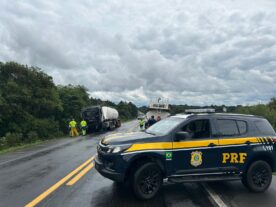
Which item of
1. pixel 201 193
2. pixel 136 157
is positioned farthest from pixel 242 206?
pixel 136 157

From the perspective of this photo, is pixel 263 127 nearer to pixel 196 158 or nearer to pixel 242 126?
pixel 242 126

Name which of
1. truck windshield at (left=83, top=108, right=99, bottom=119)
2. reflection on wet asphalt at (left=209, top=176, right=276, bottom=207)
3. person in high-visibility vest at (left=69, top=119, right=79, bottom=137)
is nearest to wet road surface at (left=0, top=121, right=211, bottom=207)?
reflection on wet asphalt at (left=209, top=176, right=276, bottom=207)

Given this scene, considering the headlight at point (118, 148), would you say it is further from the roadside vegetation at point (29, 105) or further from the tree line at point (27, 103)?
the tree line at point (27, 103)

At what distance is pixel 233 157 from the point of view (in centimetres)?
793

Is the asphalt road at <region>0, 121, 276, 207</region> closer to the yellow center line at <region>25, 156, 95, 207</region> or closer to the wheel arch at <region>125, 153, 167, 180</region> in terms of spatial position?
the yellow center line at <region>25, 156, 95, 207</region>

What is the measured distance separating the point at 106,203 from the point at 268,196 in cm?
383

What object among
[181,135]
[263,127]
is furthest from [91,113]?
[181,135]

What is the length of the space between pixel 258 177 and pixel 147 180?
2952 mm

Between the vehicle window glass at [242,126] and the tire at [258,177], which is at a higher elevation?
the vehicle window glass at [242,126]

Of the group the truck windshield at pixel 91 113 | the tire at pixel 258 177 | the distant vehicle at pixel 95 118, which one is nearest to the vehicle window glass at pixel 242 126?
the tire at pixel 258 177

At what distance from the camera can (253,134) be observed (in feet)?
27.2

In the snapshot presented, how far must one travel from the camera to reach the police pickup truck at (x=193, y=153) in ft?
23.2

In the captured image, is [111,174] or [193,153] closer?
[111,174]

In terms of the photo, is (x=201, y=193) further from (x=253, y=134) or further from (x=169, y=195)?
(x=253, y=134)
